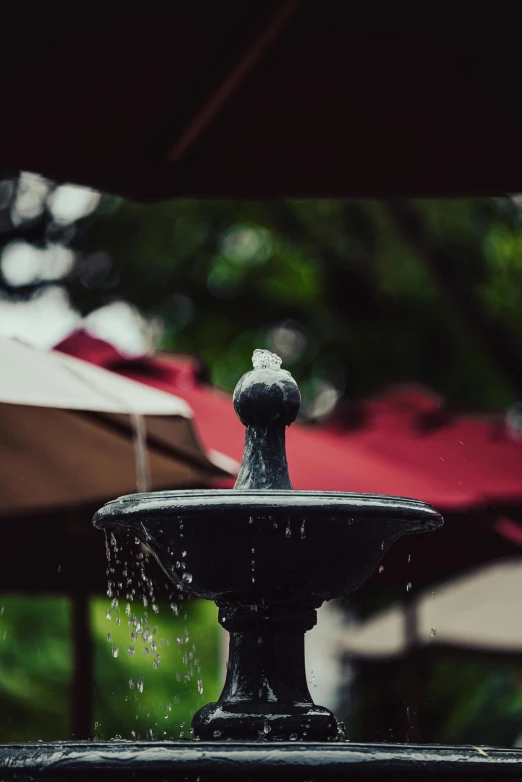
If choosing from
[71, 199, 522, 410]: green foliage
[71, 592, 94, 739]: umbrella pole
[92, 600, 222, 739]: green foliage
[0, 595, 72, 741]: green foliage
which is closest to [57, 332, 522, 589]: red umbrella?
[71, 592, 94, 739]: umbrella pole

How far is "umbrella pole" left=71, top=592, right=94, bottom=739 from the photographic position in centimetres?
556

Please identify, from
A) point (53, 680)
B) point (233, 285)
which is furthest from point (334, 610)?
point (53, 680)

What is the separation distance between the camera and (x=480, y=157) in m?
3.32

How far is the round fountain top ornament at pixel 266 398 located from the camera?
281cm

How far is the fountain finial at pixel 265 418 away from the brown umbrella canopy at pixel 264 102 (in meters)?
0.77

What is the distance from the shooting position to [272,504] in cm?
244

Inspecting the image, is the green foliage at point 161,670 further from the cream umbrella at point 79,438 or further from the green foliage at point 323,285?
the cream umbrella at point 79,438

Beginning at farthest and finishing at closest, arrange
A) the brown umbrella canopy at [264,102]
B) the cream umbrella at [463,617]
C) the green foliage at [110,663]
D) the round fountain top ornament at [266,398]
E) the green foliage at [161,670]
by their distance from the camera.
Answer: the green foliage at [161,670] < the green foliage at [110,663] < the cream umbrella at [463,617] < the brown umbrella canopy at [264,102] < the round fountain top ornament at [266,398]

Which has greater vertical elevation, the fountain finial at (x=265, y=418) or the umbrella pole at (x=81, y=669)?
the fountain finial at (x=265, y=418)

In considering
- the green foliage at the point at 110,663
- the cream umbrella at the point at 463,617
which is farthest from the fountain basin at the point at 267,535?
the green foliage at the point at 110,663

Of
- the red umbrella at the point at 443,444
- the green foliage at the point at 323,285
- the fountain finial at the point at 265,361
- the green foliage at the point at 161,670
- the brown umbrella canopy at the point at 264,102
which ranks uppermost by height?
the green foliage at the point at 323,285

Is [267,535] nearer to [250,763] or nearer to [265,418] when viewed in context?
[265,418]

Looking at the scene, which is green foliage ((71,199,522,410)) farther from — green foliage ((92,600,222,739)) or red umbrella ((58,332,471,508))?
red umbrella ((58,332,471,508))

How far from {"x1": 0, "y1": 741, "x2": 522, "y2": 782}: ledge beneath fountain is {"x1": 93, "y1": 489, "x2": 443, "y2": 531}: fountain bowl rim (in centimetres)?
52
